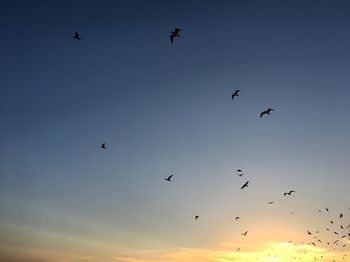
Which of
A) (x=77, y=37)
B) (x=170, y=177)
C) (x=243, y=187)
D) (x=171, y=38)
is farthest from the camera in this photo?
(x=170, y=177)

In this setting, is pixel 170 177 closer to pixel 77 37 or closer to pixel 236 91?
pixel 236 91

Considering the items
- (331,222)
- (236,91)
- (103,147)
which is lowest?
(331,222)

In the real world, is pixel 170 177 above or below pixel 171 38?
below

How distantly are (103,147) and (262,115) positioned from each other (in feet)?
79.9

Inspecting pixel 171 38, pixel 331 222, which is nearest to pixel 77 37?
pixel 171 38

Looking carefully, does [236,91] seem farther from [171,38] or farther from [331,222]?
[331,222]

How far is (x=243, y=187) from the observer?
226 ft

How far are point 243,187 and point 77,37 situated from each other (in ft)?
105

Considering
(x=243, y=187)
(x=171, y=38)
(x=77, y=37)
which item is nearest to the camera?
(x=171, y=38)

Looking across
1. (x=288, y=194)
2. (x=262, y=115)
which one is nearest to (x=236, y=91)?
(x=262, y=115)

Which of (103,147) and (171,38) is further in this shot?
(103,147)

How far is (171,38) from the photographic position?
5675cm

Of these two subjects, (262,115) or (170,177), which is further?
(170,177)

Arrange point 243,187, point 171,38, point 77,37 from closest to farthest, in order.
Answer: point 171,38, point 77,37, point 243,187
